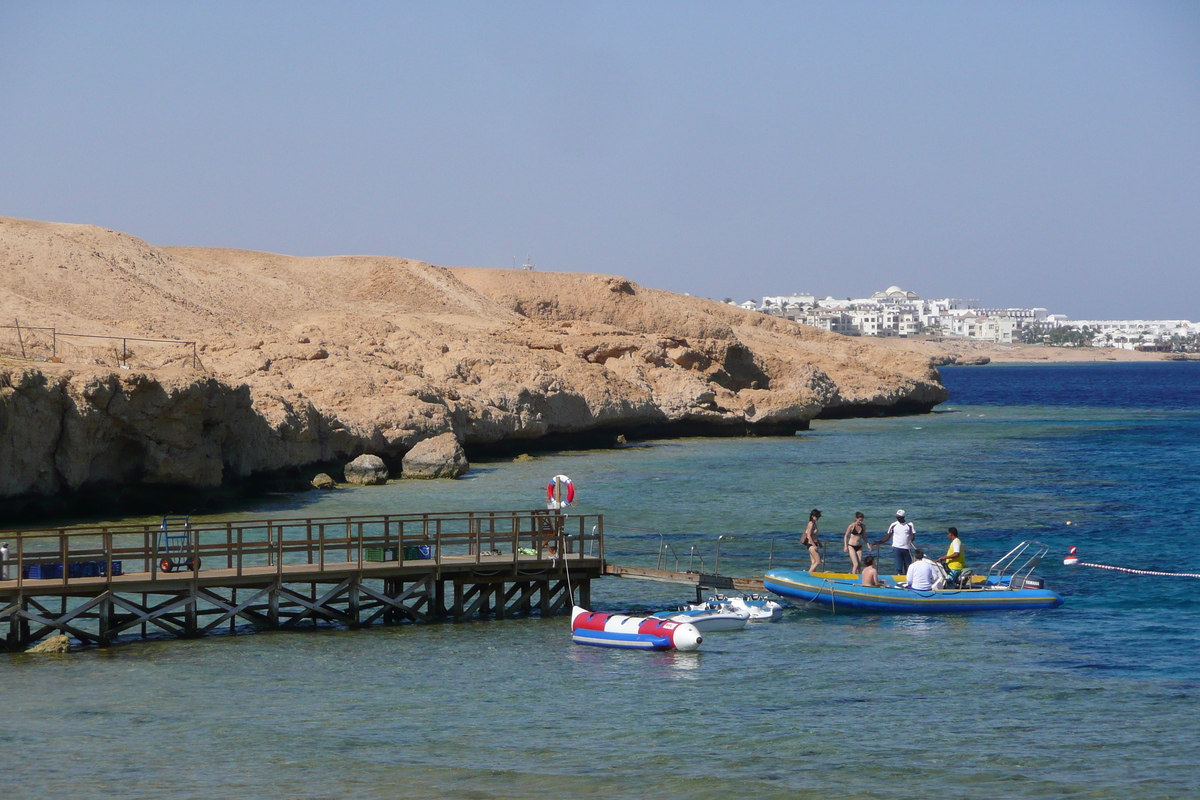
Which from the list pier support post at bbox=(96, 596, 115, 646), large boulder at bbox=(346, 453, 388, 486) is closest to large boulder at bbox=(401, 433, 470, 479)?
large boulder at bbox=(346, 453, 388, 486)

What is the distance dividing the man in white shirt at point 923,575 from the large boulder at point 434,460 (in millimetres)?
26240

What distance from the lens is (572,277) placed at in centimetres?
11906

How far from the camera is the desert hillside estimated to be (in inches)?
1523

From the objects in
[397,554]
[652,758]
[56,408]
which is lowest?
[652,758]

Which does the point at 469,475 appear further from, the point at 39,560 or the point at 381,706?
the point at 381,706

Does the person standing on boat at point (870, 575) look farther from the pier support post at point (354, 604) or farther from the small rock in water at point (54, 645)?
the small rock in water at point (54, 645)

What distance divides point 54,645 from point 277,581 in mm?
3985

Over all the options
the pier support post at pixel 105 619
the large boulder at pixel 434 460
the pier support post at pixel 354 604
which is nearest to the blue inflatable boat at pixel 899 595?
the pier support post at pixel 354 604

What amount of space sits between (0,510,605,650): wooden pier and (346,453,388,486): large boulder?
1808 centimetres

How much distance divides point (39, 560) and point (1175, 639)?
69.4 ft

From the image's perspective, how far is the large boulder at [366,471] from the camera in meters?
47.4

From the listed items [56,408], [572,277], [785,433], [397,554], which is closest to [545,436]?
[785,433]

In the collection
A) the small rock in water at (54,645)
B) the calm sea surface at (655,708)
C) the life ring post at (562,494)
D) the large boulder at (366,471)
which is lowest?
the calm sea surface at (655,708)

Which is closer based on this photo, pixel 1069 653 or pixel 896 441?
pixel 1069 653
